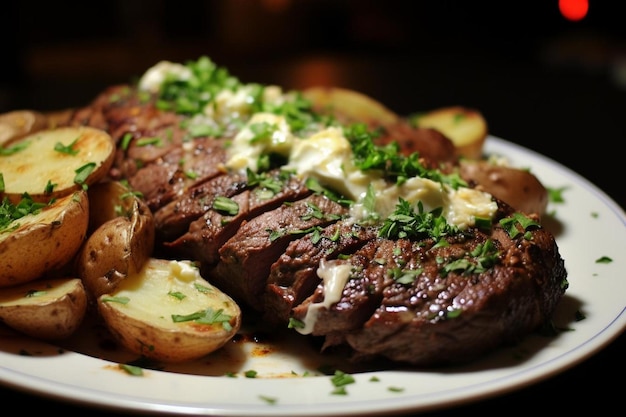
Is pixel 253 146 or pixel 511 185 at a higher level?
pixel 253 146

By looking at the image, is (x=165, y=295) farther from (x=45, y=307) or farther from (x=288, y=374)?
(x=288, y=374)

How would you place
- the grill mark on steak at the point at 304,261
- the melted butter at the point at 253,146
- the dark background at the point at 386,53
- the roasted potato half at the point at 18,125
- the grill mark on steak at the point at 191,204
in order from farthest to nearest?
the dark background at the point at 386,53 < the roasted potato half at the point at 18,125 < the melted butter at the point at 253,146 < the grill mark on steak at the point at 191,204 < the grill mark on steak at the point at 304,261

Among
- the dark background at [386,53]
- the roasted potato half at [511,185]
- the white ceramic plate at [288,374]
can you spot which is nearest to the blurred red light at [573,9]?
the dark background at [386,53]

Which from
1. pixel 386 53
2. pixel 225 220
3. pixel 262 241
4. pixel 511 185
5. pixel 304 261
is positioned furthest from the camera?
pixel 386 53

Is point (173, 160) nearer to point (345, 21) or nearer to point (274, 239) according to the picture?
point (274, 239)

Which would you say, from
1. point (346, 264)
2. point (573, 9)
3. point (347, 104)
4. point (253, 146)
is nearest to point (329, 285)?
point (346, 264)

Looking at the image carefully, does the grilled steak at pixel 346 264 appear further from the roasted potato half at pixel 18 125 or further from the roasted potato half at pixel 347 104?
the roasted potato half at pixel 347 104

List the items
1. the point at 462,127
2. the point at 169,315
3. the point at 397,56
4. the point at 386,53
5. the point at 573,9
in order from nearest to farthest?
the point at 169,315
the point at 462,127
the point at 397,56
the point at 386,53
the point at 573,9

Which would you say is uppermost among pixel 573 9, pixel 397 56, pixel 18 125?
pixel 573 9
